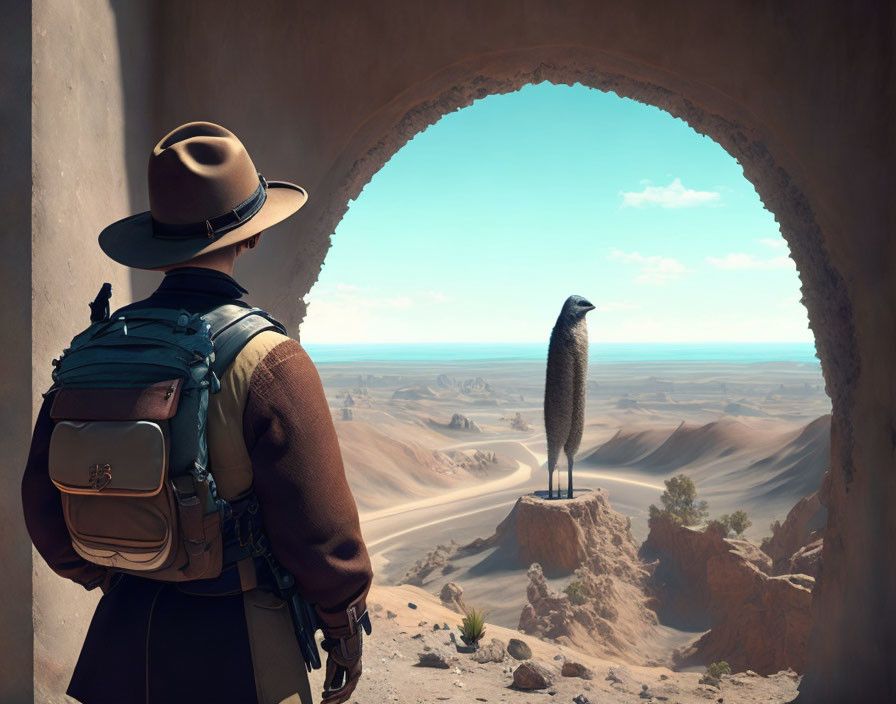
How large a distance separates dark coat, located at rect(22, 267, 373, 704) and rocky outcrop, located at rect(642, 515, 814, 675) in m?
6.98

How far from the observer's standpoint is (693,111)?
13.8 ft

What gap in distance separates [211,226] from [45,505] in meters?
0.86

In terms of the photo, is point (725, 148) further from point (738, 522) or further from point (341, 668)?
point (738, 522)

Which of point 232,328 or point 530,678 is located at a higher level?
point 232,328

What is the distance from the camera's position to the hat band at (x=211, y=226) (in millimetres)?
1872

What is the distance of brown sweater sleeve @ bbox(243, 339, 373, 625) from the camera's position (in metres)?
1.70

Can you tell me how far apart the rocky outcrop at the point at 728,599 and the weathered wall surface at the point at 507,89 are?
437cm

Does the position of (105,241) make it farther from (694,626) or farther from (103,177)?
(694,626)

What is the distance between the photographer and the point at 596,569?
11.6 m

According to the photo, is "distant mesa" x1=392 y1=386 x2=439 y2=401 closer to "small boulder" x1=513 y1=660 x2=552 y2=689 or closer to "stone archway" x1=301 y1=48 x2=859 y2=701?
"small boulder" x1=513 y1=660 x2=552 y2=689

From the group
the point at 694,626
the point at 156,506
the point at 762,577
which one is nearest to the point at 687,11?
the point at 156,506

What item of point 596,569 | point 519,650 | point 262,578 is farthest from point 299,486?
point 596,569

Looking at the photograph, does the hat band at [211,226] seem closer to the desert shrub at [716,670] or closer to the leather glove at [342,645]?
the leather glove at [342,645]

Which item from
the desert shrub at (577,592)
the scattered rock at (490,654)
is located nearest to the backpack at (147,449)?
the scattered rock at (490,654)
